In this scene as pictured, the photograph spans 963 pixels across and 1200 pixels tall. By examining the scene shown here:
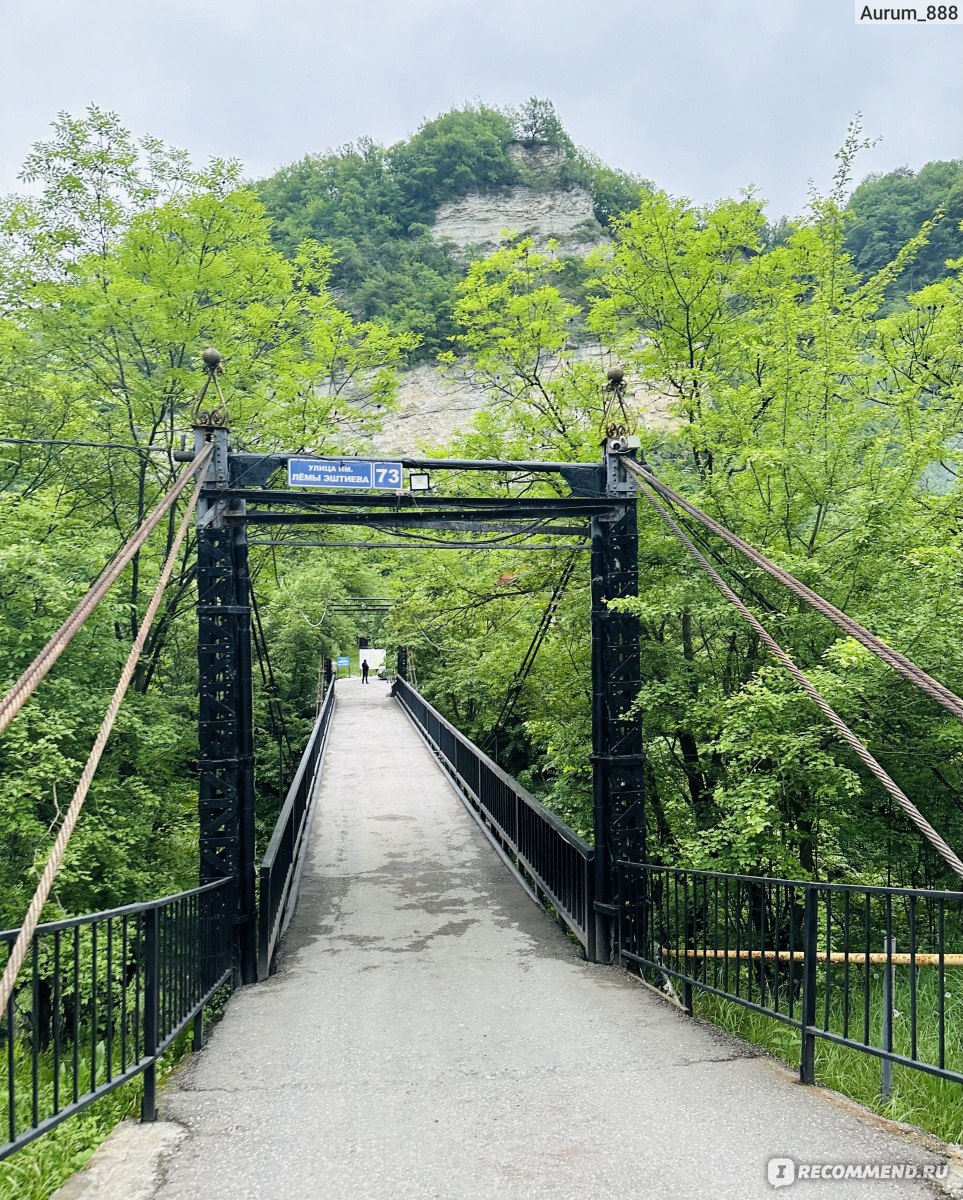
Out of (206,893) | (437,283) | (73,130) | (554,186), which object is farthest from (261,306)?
(554,186)

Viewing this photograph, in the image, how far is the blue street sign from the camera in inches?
285

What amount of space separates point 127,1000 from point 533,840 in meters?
4.80

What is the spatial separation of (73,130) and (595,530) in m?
9.64

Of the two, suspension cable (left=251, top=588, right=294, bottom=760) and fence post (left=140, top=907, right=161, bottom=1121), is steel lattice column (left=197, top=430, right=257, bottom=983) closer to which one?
fence post (left=140, top=907, right=161, bottom=1121)

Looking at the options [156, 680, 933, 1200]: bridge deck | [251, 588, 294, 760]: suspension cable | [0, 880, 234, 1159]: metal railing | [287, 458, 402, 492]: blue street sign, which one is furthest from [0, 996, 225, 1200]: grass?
[251, 588, 294, 760]: suspension cable

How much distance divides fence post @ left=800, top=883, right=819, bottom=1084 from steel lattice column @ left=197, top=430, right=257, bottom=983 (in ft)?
15.7

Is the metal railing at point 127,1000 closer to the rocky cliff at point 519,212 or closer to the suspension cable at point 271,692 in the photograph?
the suspension cable at point 271,692

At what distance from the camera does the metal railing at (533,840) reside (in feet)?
23.3

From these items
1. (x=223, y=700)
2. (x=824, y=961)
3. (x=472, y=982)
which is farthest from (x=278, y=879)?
(x=824, y=961)

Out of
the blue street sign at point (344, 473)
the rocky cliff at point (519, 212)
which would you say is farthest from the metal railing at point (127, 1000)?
the rocky cliff at point (519, 212)

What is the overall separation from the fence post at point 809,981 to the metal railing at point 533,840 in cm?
312

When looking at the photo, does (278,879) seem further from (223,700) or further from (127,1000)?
(127,1000)

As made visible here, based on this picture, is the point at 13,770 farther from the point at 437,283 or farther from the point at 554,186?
the point at 554,186

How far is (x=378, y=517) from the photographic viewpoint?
291 inches
